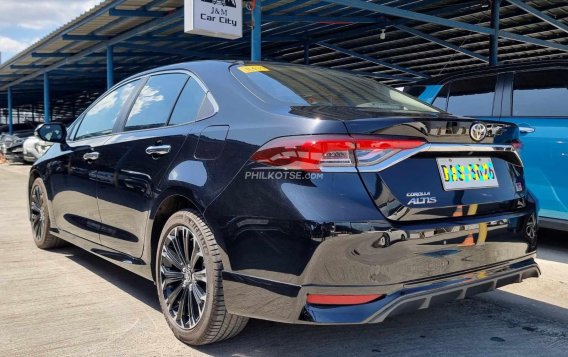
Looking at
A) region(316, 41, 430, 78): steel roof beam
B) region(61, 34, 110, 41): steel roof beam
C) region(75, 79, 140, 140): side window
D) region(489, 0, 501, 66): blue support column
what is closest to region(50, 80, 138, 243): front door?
region(75, 79, 140, 140): side window

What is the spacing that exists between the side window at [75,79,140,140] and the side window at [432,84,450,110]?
10.7 ft

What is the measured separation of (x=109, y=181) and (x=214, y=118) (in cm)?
110

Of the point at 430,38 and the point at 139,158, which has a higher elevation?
the point at 430,38

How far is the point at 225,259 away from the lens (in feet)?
8.35

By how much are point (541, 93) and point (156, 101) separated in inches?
138

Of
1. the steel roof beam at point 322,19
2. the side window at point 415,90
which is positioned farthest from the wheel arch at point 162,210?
the steel roof beam at point 322,19

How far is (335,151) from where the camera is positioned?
2.28 m

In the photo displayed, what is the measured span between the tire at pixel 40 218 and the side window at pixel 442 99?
13.0ft

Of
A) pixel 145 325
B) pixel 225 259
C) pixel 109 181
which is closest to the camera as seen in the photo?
pixel 225 259

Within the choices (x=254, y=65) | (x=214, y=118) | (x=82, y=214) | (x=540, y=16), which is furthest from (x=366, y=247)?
(x=540, y=16)

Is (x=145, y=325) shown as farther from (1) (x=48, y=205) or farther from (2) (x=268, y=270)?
(1) (x=48, y=205)

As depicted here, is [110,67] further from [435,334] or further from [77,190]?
[435,334]

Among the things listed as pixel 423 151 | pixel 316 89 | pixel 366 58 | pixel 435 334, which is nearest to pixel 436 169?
pixel 423 151

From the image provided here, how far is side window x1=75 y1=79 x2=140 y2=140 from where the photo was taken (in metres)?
3.89
